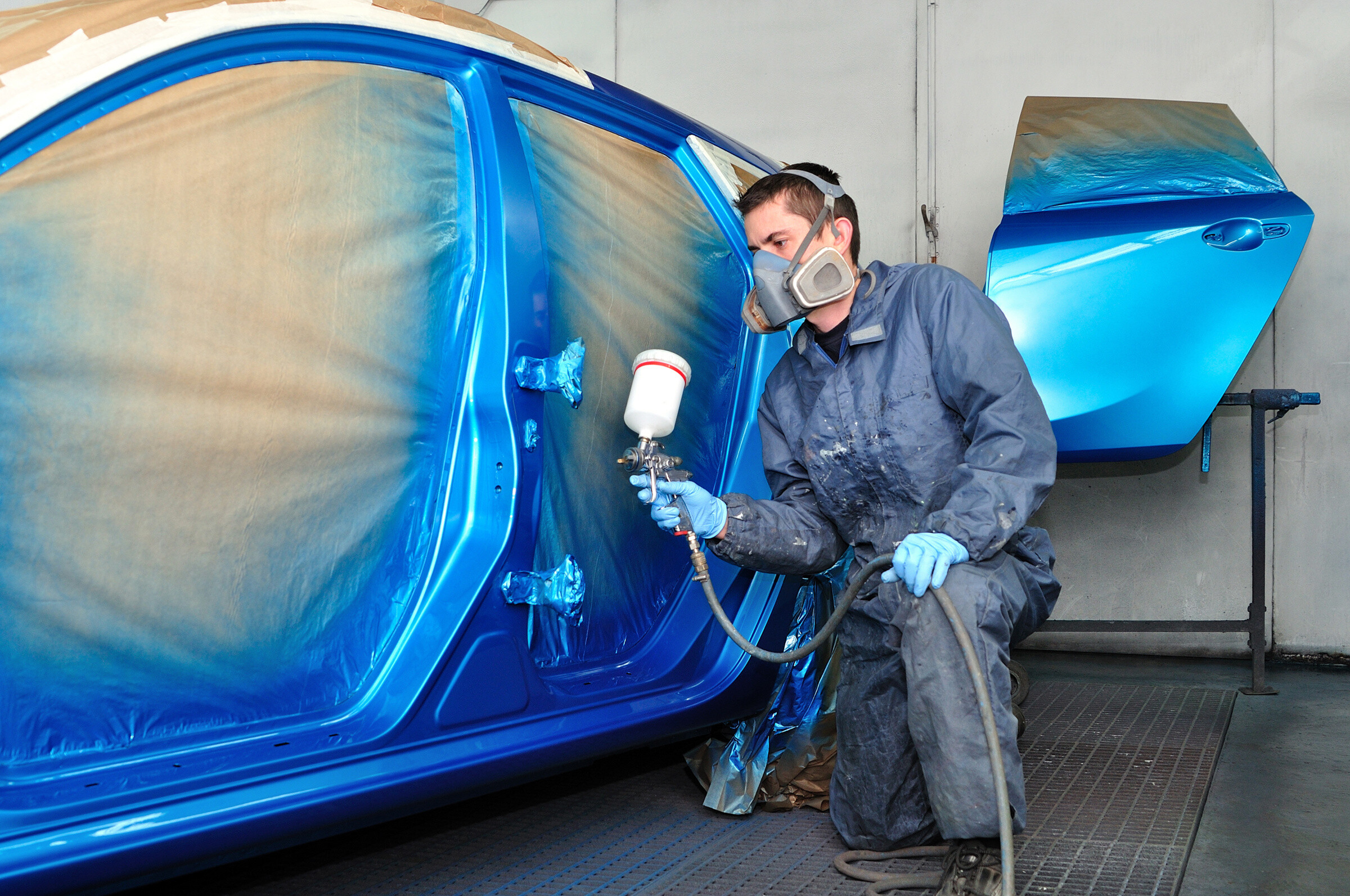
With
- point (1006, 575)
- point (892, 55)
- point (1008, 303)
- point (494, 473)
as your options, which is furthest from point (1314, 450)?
point (494, 473)

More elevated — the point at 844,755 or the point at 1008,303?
the point at 1008,303

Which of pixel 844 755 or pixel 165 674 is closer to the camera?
pixel 165 674

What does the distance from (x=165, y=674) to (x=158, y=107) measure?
656mm

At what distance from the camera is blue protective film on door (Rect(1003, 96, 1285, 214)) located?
2.72m

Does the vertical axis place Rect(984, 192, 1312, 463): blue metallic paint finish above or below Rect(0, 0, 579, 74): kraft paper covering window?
below

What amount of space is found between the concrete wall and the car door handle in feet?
3.88

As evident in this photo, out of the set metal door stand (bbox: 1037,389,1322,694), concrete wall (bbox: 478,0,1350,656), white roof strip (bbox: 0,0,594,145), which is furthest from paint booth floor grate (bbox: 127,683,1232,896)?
concrete wall (bbox: 478,0,1350,656)

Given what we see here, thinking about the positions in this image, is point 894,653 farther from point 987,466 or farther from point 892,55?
point 892,55

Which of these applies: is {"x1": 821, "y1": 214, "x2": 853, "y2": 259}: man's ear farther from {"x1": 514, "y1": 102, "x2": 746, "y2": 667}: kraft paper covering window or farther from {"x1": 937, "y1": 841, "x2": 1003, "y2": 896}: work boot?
{"x1": 937, "y1": 841, "x2": 1003, "y2": 896}: work boot

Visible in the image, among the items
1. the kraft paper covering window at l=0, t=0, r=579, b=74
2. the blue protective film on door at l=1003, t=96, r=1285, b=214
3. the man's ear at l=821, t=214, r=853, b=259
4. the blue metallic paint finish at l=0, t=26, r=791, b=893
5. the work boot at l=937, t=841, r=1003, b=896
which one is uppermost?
the blue protective film on door at l=1003, t=96, r=1285, b=214

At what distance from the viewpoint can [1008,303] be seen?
8.66ft

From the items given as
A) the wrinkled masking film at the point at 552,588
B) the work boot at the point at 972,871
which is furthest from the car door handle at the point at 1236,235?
the wrinkled masking film at the point at 552,588

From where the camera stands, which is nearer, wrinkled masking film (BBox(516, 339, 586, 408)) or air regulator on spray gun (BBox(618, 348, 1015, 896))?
wrinkled masking film (BBox(516, 339, 586, 408))

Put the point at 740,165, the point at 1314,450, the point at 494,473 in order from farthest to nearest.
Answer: the point at 1314,450, the point at 740,165, the point at 494,473
